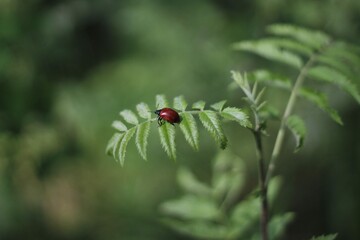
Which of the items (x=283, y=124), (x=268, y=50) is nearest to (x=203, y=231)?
(x=283, y=124)

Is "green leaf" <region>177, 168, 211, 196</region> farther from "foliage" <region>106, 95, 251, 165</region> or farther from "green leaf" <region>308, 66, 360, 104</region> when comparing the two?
"foliage" <region>106, 95, 251, 165</region>

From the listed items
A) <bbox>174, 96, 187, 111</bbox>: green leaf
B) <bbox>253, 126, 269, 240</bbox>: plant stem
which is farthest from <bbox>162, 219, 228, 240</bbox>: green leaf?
<bbox>174, 96, 187, 111</bbox>: green leaf

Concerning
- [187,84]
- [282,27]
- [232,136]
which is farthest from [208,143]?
[282,27]

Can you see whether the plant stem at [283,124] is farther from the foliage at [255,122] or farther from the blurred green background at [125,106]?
the blurred green background at [125,106]

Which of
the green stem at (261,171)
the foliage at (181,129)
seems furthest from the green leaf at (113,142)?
the green stem at (261,171)

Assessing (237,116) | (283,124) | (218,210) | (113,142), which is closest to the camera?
(237,116)

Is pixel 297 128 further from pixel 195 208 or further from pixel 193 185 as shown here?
pixel 193 185

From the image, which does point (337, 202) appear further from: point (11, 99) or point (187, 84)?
point (11, 99)
